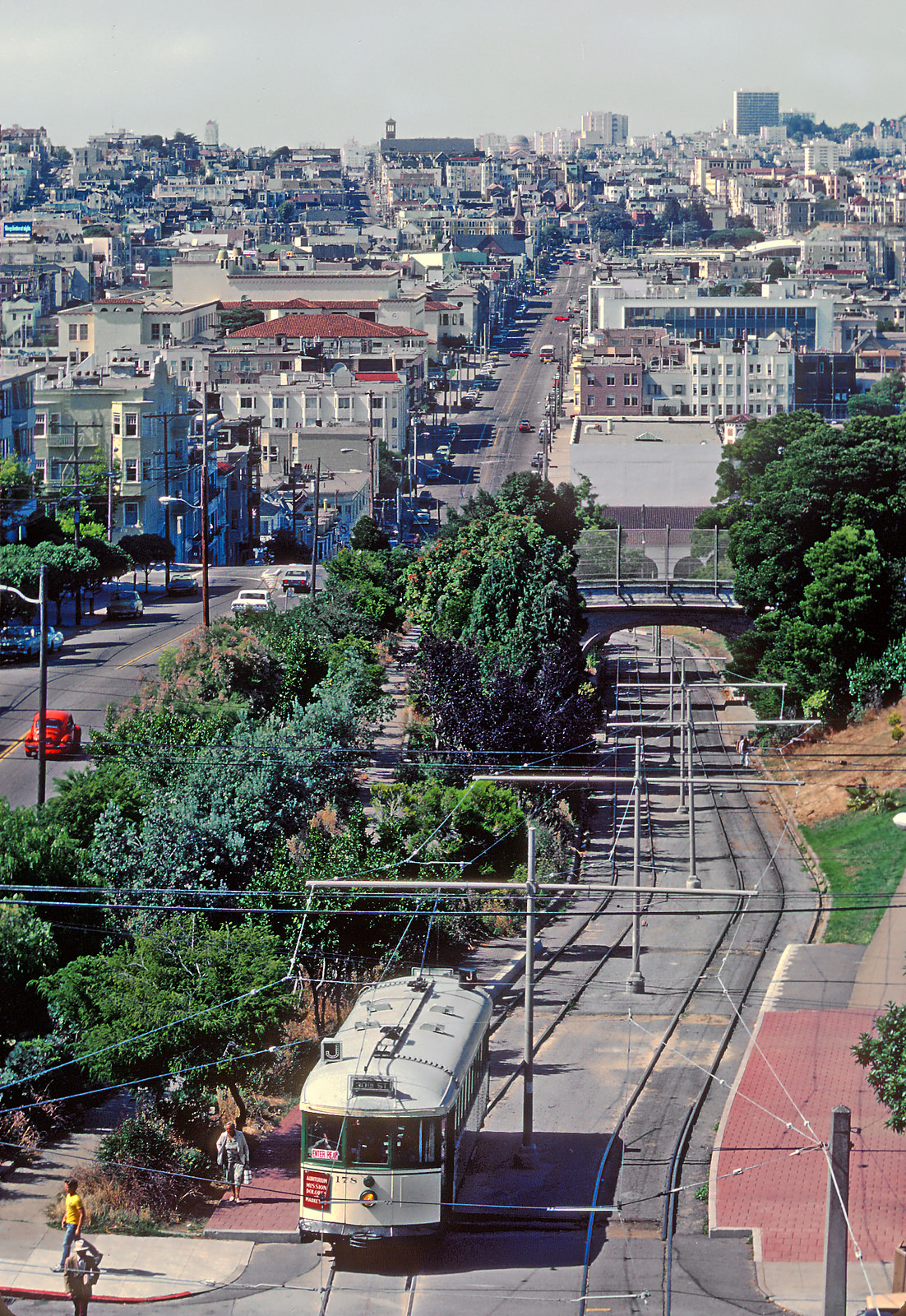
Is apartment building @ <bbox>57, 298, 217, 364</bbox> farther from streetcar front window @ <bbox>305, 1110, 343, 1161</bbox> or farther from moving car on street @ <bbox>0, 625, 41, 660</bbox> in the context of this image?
A: streetcar front window @ <bbox>305, 1110, 343, 1161</bbox>

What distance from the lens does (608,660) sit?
6241cm

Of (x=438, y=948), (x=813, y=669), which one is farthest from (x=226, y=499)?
(x=438, y=948)

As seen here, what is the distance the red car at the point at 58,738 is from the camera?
3528 cm

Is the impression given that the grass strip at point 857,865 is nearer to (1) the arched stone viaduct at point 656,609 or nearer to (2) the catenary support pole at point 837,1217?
(1) the arched stone viaduct at point 656,609

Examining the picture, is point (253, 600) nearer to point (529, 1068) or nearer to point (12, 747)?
point (12, 747)

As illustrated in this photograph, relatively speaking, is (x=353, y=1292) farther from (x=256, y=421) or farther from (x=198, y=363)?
(x=198, y=363)

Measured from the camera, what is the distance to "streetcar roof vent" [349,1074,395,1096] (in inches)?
674

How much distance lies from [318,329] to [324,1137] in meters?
128

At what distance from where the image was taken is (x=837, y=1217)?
1471 cm

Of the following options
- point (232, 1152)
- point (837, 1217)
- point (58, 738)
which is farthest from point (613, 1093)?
point (58, 738)

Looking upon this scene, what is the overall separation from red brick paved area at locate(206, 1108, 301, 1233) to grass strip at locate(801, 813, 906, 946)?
12644 mm

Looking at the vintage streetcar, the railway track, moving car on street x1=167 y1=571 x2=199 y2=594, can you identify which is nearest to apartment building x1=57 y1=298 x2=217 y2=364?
moving car on street x1=167 y1=571 x2=199 y2=594

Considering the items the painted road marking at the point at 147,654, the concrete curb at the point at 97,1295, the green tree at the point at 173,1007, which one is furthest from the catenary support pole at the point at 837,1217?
the painted road marking at the point at 147,654

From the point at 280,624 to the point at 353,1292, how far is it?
24.6 meters
